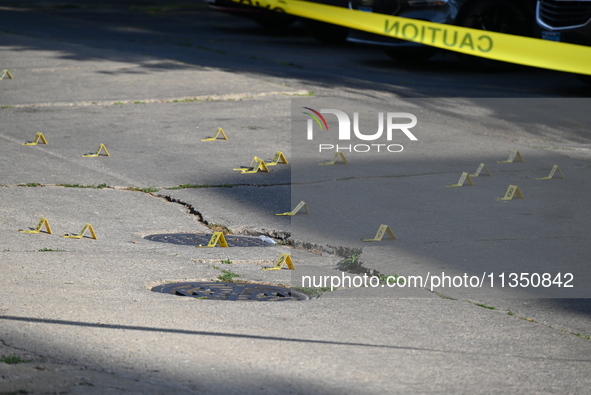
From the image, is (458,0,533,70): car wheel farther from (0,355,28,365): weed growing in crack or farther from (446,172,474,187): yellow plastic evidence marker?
(0,355,28,365): weed growing in crack

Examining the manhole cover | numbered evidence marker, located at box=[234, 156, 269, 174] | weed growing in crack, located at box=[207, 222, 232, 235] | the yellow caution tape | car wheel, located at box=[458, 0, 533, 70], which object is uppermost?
car wheel, located at box=[458, 0, 533, 70]

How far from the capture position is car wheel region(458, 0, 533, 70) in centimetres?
1492

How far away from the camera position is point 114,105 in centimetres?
1201

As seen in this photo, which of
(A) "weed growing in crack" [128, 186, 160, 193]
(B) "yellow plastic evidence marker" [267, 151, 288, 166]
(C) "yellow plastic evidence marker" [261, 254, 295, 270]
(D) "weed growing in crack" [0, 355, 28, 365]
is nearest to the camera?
(D) "weed growing in crack" [0, 355, 28, 365]

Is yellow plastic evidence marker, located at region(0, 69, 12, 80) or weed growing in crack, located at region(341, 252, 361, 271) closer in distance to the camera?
weed growing in crack, located at region(341, 252, 361, 271)

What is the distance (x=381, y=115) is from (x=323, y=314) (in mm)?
6451

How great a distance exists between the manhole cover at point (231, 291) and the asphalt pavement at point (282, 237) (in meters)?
0.11

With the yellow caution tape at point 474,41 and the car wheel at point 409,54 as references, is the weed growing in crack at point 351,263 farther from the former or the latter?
the car wheel at point 409,54

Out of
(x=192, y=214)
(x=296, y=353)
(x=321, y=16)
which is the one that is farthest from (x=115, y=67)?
(x=296, y=353)

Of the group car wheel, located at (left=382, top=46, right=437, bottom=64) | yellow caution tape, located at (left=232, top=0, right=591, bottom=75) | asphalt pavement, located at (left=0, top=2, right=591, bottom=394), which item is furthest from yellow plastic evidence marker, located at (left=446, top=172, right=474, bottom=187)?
Result: car wheel, located at (left=382, top=46, right=437, bottom=64)

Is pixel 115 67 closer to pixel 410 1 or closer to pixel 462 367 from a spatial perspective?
pixel 410 1

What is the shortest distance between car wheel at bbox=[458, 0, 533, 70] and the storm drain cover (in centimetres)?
897

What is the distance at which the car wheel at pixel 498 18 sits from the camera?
49.0 feet

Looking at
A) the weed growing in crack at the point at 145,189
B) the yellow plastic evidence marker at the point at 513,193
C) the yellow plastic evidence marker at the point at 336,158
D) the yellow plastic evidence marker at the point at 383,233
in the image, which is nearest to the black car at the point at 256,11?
the yellow plastic evidence marker at the point at 336,158
